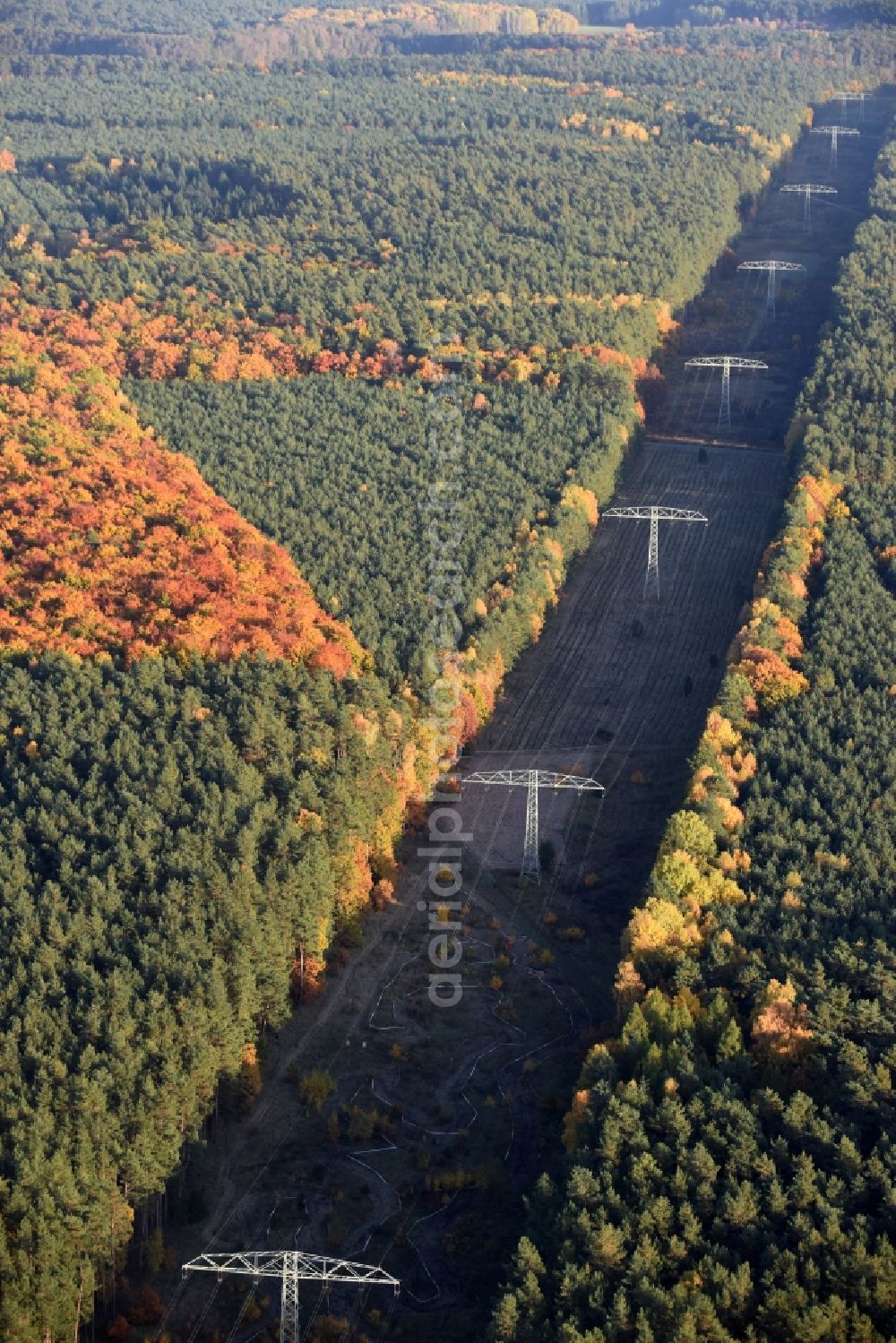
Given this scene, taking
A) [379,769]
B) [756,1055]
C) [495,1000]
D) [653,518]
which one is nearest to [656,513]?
[653,518]

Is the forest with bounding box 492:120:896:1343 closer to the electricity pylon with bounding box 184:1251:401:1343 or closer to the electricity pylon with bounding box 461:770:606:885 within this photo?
the electricity pylon with bounding box 184:1251:401:1343

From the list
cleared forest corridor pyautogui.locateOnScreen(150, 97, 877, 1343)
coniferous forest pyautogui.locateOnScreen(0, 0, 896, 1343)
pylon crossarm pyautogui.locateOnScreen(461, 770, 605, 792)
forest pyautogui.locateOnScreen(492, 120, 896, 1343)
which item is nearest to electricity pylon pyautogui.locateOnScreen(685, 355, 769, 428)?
coniferous forest pyautogui.locateOnScreen(0, 0, 896, 1343)

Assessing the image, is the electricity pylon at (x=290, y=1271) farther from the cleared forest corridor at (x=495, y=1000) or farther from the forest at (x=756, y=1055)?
the forest at (x=756, y=1055)

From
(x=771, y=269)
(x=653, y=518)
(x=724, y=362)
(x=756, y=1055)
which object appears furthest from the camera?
(x=771, y=269)

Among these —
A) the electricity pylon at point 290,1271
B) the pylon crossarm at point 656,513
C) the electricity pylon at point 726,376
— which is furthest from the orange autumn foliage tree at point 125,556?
A: the electricity pylon at point 726,376

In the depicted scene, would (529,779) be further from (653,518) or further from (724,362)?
(724,362)
